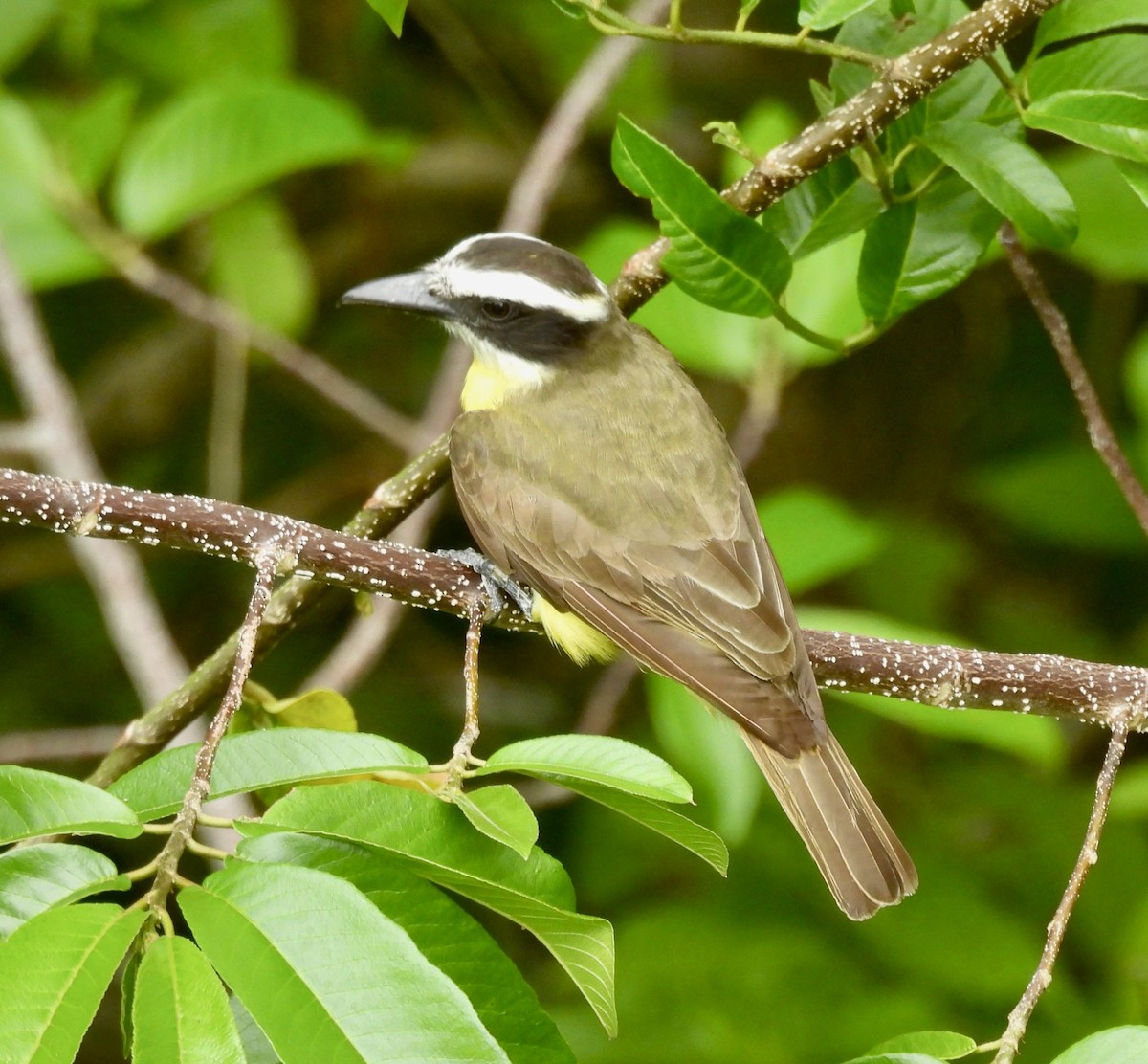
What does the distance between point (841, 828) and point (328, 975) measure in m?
1.26

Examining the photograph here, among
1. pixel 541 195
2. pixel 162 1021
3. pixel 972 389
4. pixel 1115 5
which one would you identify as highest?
pixel 972 389

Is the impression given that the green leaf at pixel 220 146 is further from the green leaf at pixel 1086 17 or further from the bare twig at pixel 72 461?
the green leaf at pixel 1086 17

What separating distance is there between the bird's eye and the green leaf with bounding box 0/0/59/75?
1466 mm

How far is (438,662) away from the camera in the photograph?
16.9 ft

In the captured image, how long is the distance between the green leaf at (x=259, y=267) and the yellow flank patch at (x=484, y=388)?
1.13m

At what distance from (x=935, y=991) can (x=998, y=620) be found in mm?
1586

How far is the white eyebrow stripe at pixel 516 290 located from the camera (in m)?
3.04

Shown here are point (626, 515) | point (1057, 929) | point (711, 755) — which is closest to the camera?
point (1057, 929)

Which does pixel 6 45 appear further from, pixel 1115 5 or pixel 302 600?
pixel 1115 5

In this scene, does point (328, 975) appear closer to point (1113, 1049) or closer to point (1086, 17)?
point (1113, 1049)

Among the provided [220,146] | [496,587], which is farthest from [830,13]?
[220,146]

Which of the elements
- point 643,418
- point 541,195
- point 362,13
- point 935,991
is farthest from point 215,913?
point 362,13

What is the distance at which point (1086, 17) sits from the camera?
218 centimetres

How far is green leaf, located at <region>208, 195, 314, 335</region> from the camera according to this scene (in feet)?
13.7
